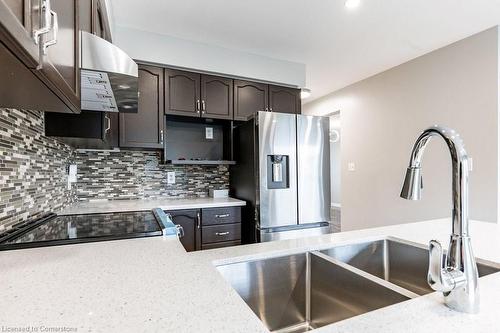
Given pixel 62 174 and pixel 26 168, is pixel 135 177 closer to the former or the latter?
pixel 62 174

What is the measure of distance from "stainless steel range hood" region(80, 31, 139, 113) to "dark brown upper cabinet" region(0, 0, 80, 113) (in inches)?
3.4

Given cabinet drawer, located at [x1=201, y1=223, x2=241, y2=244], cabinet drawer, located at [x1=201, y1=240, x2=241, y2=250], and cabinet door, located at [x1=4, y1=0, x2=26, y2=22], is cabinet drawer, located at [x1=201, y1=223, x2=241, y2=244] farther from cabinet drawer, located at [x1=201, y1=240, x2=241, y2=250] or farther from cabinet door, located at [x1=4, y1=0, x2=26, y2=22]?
cabinet door, located at [x1=4, y1=0, x2=26, y2=22]

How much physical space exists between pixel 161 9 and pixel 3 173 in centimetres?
174

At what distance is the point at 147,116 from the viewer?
8.43 feet

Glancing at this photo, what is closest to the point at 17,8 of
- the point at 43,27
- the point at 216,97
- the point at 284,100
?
the point at 43,27

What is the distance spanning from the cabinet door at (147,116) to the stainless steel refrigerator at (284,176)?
843 mm

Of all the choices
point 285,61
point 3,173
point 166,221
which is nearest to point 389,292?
point 166,221

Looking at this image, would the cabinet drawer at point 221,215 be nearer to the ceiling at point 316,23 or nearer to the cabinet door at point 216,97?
the cabinet door at point 216,97

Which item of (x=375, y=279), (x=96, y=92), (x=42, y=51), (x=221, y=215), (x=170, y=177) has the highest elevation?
(x=96, y=92)

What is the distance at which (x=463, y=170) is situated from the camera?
0.60m

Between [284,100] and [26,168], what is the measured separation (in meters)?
2.49

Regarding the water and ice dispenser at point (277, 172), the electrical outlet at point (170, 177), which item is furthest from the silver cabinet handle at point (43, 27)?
the electrical outlet at point (170, 177)

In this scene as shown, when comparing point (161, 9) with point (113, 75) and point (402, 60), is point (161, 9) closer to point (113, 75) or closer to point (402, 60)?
point (113, 75)

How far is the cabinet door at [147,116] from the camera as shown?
2.51m
